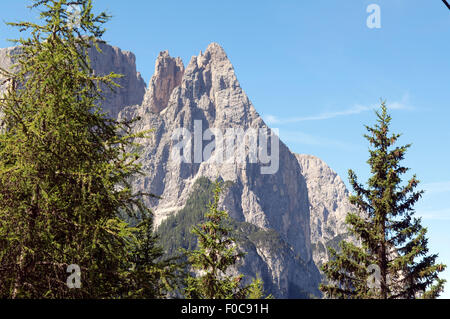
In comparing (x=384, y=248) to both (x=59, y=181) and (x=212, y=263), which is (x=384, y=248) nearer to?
(x=212, y=263)

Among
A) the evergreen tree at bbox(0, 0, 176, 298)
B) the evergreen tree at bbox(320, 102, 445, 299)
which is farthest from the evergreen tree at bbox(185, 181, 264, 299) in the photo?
the evergreen tree at bbox(0, 0, 176, 298)

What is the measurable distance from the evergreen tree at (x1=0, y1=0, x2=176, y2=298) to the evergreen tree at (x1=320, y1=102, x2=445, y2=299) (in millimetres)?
12421

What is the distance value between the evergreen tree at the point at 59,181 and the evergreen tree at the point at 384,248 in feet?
40.8

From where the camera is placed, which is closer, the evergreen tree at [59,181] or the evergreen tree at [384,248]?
the evergreen tree at [59,181]

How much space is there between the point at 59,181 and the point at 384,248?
49.2 ft

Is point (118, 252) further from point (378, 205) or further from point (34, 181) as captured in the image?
point (378, 205)

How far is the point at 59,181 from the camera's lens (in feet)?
22.6

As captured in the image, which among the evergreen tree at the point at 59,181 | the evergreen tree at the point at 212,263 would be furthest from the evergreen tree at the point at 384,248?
the evergreen tree at the point at 59,181

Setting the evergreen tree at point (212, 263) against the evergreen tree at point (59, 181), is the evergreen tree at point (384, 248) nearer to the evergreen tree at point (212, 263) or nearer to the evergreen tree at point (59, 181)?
the evergreen tree at point (212, 263)

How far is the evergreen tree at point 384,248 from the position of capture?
17500 mm

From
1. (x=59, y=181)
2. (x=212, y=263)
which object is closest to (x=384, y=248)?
(x=212, y=263)

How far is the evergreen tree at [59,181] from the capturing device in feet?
21.2

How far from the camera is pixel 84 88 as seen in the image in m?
7.61

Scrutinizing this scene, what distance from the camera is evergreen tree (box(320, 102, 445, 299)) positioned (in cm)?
1750
